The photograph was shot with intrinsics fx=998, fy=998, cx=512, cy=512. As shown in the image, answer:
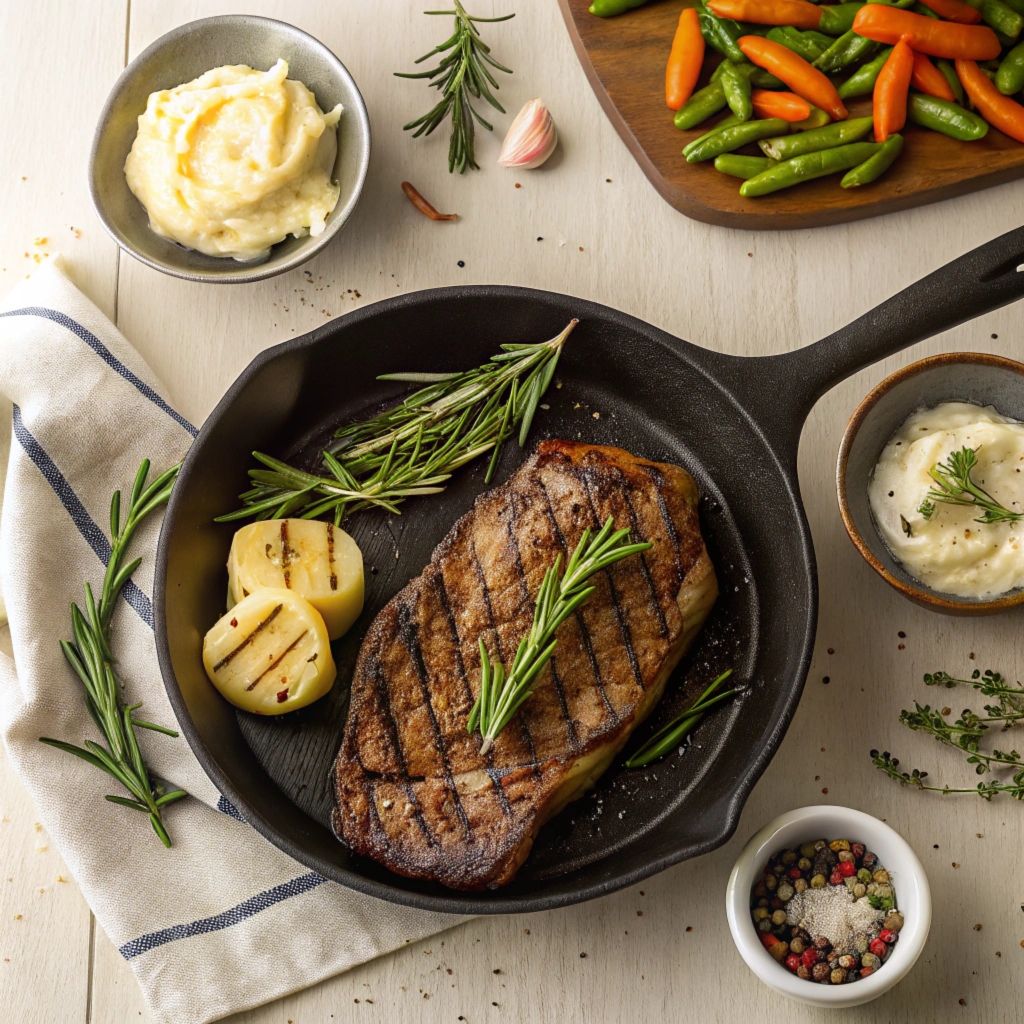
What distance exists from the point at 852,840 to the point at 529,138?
2399 mm

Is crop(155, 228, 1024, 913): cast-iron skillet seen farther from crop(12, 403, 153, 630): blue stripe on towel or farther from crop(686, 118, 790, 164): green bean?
crop(686, 118, 790, 164): green bean

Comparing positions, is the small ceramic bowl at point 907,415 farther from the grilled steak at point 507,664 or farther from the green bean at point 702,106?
the green bean at point 702,106

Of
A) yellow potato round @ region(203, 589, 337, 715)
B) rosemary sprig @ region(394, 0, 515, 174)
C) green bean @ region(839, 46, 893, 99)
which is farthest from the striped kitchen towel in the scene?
green bean @ region(839, 46, 893, 99)

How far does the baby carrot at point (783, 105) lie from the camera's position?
3.18 m

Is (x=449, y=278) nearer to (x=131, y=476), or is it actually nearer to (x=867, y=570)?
(x=131, y=476)

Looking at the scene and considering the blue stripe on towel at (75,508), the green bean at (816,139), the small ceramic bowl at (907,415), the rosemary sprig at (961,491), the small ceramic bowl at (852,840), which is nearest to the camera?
the small ceramic bowl at (852,840)

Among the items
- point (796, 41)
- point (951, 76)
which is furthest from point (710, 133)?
point (951, 76)

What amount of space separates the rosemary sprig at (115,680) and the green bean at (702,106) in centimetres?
199

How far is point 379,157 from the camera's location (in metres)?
3.44

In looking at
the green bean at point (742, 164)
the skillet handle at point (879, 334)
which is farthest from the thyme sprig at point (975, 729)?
the green bean at point (742, 164)

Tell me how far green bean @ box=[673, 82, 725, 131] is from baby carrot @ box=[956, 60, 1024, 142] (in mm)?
774

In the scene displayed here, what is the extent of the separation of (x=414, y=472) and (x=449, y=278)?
2.49 ft

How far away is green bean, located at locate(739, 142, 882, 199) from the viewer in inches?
126

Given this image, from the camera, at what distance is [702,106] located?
10.7 feet
